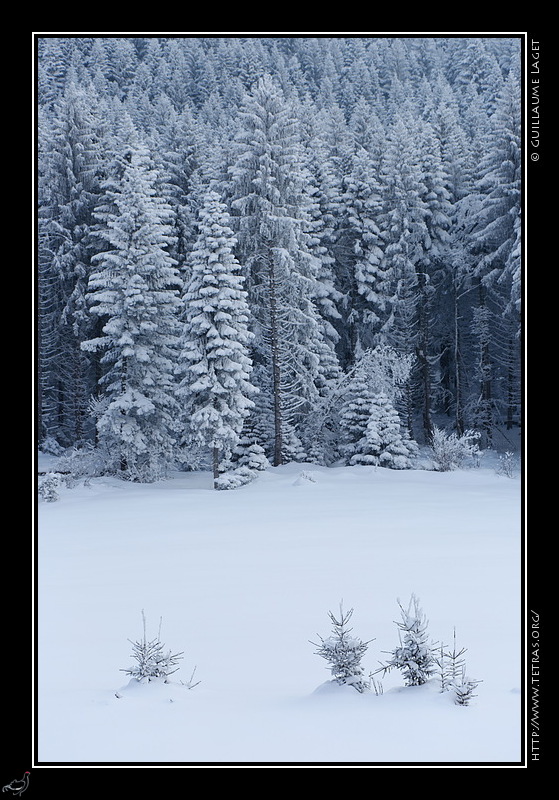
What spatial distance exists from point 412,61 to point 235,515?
49139 millimetres

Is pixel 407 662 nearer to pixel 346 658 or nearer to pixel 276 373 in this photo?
pixel 346 658

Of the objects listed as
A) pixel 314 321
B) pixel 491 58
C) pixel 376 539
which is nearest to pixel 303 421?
pixel 314 321

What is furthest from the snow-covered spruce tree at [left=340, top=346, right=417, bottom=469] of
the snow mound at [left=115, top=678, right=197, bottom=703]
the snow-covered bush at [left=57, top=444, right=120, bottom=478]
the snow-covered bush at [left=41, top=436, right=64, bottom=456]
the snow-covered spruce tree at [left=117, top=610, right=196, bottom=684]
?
the snow mound at [left=115, top=678, right=197, bottom=703]

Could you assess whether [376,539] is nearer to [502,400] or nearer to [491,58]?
[502,400]

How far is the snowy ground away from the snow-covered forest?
5095mm

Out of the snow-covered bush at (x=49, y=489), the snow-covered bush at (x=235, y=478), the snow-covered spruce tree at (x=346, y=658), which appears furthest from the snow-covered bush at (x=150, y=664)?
the snow-covered bush at (x=235, y=478)

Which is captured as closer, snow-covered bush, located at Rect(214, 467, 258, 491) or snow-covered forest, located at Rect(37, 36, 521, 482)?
snow-covered bush, located at Rect(214, 467, 258, 491)

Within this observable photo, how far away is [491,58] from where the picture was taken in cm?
4706

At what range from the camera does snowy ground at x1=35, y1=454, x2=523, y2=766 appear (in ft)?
16.2

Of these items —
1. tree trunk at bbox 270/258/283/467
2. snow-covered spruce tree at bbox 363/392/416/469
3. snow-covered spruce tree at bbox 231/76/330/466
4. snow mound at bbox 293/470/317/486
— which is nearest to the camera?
snow mound at bbox 293/470/317/486
